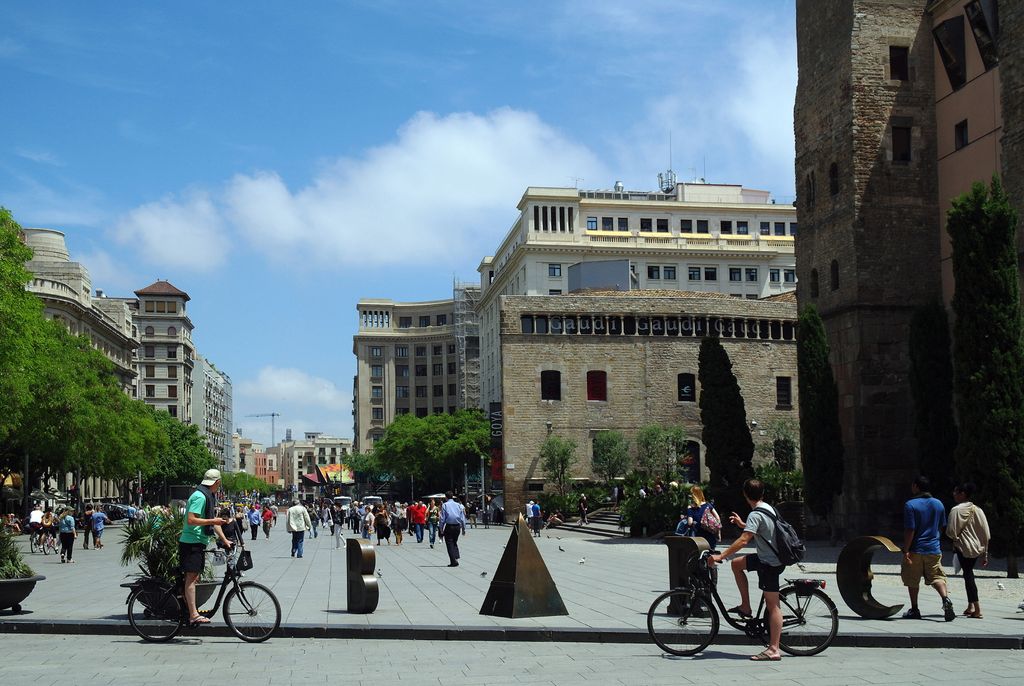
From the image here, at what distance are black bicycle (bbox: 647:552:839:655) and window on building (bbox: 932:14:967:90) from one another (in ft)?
76.5

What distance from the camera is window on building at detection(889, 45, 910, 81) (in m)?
31.4

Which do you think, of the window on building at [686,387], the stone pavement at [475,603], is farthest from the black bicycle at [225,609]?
the window on building at [686,387]

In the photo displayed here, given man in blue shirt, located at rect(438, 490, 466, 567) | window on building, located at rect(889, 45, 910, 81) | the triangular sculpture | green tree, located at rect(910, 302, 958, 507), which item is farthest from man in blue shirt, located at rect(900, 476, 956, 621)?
window on building, located at rect(889, 45, 910, 81)

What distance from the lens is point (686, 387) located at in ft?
195

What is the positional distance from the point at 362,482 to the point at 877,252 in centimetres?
11164

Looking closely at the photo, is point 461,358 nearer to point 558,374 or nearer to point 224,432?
point 558,374

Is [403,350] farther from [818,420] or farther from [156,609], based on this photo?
[156,609]

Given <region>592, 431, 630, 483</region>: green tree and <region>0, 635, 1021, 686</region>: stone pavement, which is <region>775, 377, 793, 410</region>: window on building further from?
<region>0, 635, 1021, 686</region>: stone pavement

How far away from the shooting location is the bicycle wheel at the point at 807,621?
10.4 metres

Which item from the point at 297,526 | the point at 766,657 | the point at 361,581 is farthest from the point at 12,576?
the point at 297,526

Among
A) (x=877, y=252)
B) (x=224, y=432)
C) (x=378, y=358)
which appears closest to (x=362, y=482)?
(x=378, y=358)

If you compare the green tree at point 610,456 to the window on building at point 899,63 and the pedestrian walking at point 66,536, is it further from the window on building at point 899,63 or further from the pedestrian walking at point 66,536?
the pedestrian walking at point 66,536

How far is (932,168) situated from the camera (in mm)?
31188

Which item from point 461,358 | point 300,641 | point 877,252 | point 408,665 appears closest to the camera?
point 408,665
